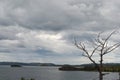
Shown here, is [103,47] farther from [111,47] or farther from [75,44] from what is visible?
[75,44]

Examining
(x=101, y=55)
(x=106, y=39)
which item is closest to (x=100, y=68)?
(x=101, y=55)

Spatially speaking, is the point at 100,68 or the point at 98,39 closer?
the point at 100,68

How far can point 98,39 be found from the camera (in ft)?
54.4

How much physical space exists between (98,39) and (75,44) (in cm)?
143

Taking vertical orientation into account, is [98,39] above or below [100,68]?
above

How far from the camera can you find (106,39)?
16125 millimetres

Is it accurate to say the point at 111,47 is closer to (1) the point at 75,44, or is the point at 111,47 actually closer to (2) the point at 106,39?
(2) the point at 106,39

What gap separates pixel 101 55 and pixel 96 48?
1.63ft

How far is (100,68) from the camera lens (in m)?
15.3

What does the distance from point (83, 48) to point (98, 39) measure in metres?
1.17

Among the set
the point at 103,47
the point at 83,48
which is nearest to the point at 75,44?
the point at 83,48

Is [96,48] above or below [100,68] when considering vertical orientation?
above

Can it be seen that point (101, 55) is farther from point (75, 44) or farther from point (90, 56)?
point (75, 44)

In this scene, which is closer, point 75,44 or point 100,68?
point 100,68
